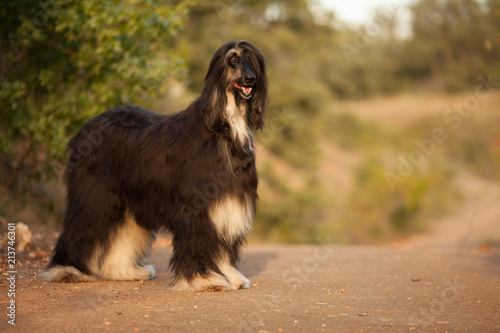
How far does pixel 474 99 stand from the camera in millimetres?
34875

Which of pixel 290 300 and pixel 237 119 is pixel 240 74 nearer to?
pixel 237 119

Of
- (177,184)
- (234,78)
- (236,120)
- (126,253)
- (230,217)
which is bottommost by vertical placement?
(126,253)

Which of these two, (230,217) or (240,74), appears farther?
(230,217)

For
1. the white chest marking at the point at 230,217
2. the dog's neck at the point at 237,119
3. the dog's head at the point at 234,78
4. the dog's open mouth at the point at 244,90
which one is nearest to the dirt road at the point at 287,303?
the white chest marking at the point at 230,217

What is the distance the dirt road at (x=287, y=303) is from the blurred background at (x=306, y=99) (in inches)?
94.1

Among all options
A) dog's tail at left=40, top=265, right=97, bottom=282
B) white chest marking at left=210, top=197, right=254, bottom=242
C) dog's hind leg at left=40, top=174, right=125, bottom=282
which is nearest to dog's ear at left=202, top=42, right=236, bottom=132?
white chest marking at left=210, top=197, right=254, bottom=242

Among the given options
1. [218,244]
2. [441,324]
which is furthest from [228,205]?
[441,324]

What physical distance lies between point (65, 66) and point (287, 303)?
21.4ft

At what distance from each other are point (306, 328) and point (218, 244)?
63.3 inches

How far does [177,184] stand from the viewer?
19.3 ft

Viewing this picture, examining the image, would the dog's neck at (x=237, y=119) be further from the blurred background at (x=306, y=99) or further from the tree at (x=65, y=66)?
the tree at (x=65, y=66)

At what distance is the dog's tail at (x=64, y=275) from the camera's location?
623 cm

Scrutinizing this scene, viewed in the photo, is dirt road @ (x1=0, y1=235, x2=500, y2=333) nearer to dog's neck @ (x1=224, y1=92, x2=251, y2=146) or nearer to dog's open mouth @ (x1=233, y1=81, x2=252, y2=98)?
dog's neck @ (x1=224, y1=92, x2=251, y2=146)

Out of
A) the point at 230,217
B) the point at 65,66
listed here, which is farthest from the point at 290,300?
the point at 65,66
